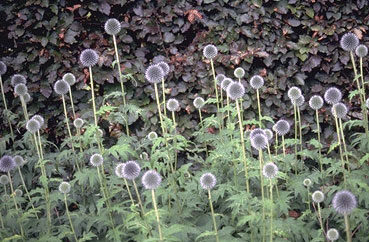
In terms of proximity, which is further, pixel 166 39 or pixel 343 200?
pixel 166 39

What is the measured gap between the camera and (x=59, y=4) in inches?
200

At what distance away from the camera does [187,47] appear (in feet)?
17.2

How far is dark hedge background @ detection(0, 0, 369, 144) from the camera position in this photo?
5.07 metres

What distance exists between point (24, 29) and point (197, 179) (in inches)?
108

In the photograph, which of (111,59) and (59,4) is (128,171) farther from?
(59,4)

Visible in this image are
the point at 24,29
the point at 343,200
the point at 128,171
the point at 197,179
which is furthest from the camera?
the point at 24,29

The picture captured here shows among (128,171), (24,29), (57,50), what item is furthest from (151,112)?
(128,171)

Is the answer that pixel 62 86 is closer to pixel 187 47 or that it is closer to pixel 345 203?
pixel 187 47

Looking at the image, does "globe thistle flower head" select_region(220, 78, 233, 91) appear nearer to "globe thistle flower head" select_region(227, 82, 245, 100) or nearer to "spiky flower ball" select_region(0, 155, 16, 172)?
"globe thistle flower head" select_region(227, 82, 245, 100)

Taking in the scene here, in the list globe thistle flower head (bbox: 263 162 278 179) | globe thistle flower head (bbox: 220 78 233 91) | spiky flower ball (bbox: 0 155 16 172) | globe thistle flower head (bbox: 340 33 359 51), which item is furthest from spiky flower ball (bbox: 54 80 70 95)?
globe thistle flower head (bbox: 340 33 359 51)

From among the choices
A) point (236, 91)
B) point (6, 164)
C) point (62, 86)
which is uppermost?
point (62, 86)

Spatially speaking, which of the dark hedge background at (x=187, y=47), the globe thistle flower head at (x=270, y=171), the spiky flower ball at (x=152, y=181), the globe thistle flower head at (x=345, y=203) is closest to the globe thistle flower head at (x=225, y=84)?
the dark hedge background at (x=187, y=47)

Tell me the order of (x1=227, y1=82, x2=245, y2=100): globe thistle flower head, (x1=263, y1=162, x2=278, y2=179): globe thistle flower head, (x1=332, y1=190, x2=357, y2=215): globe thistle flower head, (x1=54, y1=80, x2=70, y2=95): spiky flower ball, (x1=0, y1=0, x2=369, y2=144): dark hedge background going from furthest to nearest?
(x1=0, y1=0, x2=369, y2=144): dark hedge background → (x1=54, y1=80, x2=70, y2=95): spiky flower ball → (x1=227, y1=82, x2=245, y2=100): globe thistle flower head → (x1=263, y1=162, x2=278, y2=179): globe thistle flower head → (x1=332, y1=190, x2=357, y2=215): globe thistle flower head

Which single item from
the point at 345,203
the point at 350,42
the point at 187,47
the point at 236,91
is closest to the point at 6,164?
the point at 236,91
